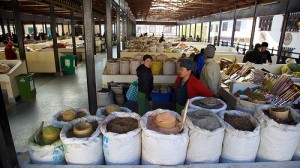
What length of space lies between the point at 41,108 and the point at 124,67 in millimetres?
2683

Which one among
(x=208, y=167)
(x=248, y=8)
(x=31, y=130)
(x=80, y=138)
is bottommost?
(x=31, y=130)

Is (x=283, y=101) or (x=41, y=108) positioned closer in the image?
(x=283, y=101)

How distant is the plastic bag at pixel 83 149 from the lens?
1747mm

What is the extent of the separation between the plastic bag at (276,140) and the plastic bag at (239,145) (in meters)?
0.08

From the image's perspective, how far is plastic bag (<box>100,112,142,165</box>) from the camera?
1775 mm

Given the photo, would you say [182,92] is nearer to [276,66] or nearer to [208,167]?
[208,167]

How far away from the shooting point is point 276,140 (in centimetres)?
189

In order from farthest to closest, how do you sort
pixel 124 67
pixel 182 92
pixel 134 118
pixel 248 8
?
pixel 248 8, pixel 124 67, pixel 182 92, pixel 134 118

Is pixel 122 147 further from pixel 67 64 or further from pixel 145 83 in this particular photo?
pixel 67 64

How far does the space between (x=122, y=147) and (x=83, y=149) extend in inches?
13.3

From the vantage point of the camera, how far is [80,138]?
1.77 meters

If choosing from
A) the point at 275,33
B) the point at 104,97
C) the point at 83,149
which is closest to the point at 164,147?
the point at 83,149

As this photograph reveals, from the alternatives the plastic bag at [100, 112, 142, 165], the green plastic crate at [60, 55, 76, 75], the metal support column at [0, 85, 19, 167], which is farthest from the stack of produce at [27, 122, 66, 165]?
the green plastic crate at [60, 55, 76, 75]

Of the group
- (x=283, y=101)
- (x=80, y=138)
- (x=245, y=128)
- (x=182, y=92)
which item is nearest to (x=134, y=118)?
(x=80, y=138)
